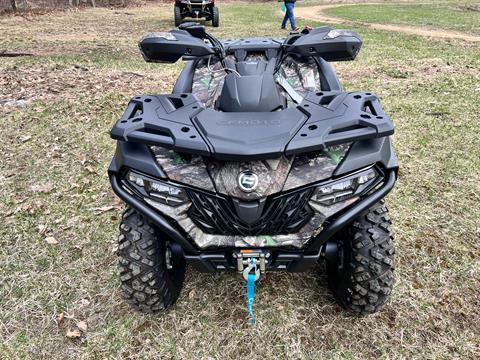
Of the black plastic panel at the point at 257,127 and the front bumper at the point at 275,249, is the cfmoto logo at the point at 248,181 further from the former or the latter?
the front bumper at the point at 275,249

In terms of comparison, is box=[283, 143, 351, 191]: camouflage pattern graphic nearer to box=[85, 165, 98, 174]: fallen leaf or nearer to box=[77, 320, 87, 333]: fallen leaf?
box=[77, 320, 87, 333]: fallen leaf

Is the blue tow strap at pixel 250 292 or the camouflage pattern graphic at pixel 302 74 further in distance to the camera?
the camouflage pattern graphic at pixel 302 74

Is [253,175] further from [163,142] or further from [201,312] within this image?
[201,312]

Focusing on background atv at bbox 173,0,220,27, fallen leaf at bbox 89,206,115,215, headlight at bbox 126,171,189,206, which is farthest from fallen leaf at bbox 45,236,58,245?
background atv at bbox 173,0,220,27

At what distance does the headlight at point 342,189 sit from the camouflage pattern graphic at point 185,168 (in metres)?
0.50

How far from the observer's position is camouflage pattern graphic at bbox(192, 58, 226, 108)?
9.82ft

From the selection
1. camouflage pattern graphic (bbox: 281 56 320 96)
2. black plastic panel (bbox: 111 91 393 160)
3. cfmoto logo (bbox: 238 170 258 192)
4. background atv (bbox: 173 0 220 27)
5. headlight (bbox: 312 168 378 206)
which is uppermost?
black plastic panel (bbox: 111 91 393 160)

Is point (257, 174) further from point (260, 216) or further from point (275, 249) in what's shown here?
point (275, 249)

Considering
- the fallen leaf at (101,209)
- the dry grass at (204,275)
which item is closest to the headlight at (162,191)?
the dry grass at (204,275)

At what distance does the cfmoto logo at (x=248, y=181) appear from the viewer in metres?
1.88

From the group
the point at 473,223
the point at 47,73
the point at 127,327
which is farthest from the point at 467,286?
the point at 47,73

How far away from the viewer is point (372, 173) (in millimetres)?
2000

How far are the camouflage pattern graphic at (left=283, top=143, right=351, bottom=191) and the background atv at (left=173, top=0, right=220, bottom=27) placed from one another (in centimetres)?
1464

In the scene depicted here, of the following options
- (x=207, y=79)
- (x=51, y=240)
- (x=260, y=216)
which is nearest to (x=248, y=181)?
(x=260, y=216)
